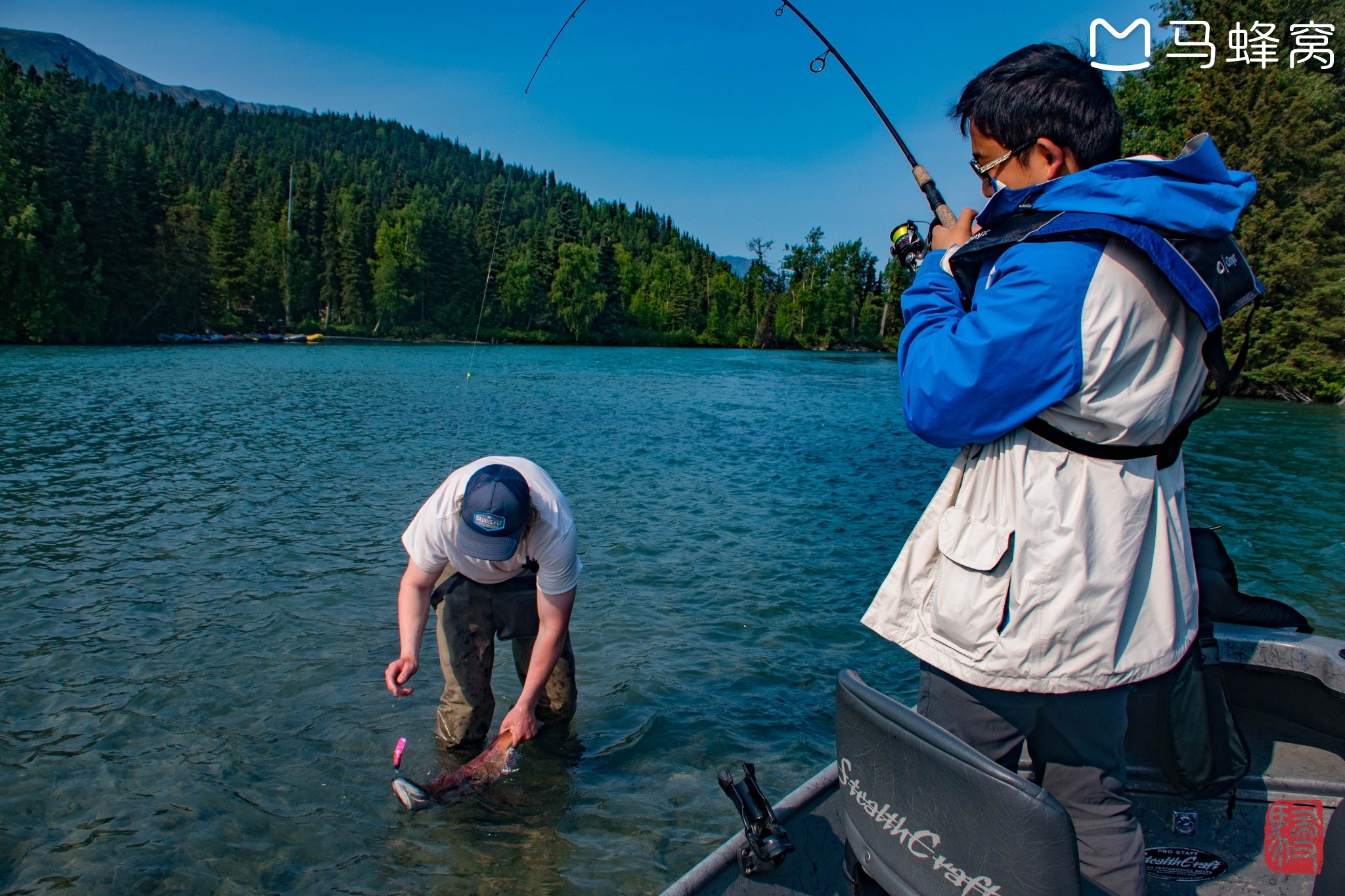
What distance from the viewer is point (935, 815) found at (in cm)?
206

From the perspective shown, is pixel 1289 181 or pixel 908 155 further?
pixel 1289 181

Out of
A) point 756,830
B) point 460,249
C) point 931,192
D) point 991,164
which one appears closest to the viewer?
point 991,164

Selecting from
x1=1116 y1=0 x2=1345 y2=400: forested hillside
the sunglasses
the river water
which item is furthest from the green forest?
the river water

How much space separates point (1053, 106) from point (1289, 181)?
3923cm

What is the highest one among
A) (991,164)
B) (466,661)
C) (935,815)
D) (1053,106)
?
(1053,106)

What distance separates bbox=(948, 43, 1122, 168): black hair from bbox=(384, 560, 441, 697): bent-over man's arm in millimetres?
3335

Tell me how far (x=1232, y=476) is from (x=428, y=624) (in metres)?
16.8

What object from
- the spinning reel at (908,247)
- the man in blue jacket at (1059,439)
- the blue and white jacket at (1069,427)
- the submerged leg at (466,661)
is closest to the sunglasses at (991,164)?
the man in blue jacket at (1059,439)

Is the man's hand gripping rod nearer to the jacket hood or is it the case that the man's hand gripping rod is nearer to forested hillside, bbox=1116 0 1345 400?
the jacket hood

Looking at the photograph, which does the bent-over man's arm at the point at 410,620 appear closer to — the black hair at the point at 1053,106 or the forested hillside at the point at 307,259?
the black hair at the point at 1053,106

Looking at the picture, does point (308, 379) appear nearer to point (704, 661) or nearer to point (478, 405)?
point (478, 405)

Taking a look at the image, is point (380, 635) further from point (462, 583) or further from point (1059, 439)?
point (1059, 439)

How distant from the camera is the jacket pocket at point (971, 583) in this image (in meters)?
1.99

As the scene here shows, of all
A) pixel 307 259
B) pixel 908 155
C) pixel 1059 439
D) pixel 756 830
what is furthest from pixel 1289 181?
pixel 307 259
